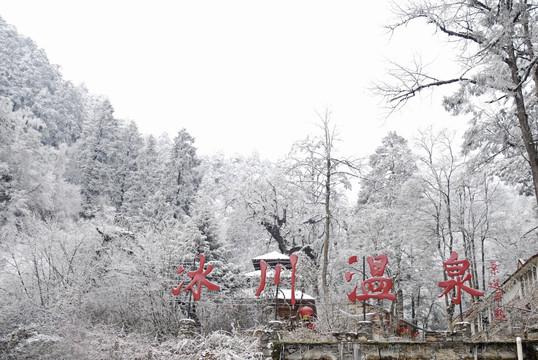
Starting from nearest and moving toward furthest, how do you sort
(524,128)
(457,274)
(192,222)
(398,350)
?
(398,350), (524,128), (457,274), (192,222)

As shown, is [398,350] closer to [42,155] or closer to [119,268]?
[119,268]

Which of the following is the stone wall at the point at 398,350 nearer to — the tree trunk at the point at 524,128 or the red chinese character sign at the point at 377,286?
the red chinese character sign at the point at 377,286

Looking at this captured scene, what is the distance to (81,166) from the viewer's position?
41.4 metres

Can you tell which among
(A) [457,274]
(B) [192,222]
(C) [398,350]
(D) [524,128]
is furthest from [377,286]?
(B) [192,222]

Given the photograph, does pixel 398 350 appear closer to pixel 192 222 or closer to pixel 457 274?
pixel 457 274

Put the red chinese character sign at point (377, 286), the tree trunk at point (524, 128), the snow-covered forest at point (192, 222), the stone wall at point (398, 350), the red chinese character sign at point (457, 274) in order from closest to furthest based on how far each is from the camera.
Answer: the stone wall at point (398, 350) < the tree trunk at point (524, 128) < the red chinese character sign at point (457, 274) < the red chinese character sign at point (377, 286) < the snow-covered forest at point (192, 222)

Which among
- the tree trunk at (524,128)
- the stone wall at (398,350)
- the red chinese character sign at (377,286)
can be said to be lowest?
the stone wall at (398,350)

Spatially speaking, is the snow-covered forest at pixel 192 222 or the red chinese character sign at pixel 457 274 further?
the snow-covered forest at pixel 192 222

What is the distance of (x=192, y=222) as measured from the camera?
22812 mm

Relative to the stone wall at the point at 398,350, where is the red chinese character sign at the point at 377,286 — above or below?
above

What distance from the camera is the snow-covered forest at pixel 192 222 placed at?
16594mm

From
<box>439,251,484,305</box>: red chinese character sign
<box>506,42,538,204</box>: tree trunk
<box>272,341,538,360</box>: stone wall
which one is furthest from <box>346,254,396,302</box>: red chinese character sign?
<box>506,42,538,204</box>: tree trunk

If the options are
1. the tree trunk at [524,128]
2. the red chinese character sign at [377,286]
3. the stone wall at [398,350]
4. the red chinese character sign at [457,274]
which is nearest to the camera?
the stone wall at [398,350]

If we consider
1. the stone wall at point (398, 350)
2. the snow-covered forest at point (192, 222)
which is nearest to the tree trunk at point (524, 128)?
the snow-covered forest at point (192, 222)
